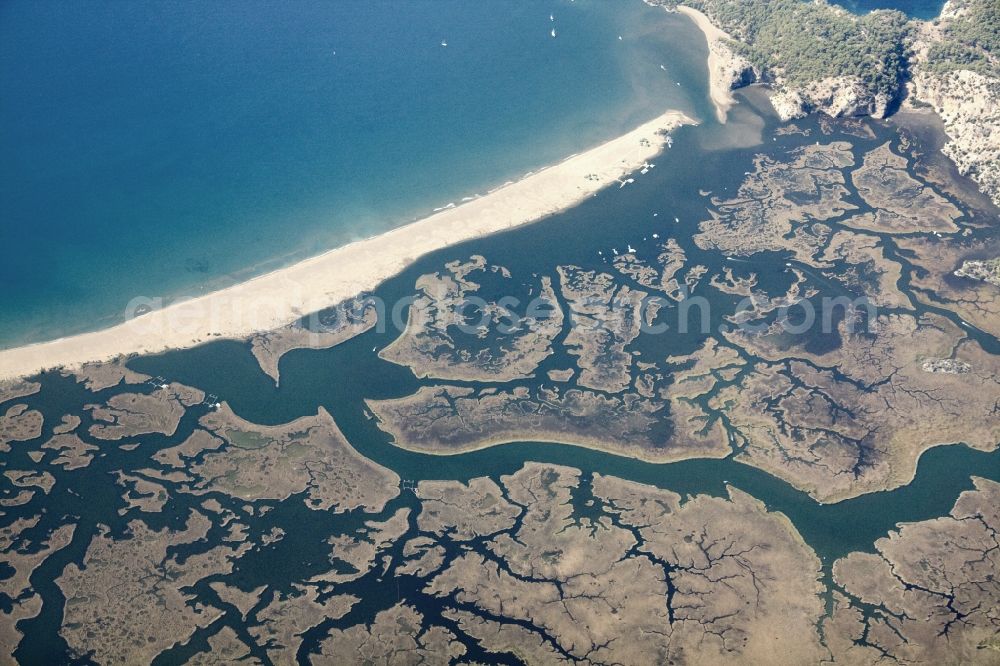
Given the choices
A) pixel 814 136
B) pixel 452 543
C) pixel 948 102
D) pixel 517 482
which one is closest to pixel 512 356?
pixel 517 482

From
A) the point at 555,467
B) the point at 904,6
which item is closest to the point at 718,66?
the point at 904,6

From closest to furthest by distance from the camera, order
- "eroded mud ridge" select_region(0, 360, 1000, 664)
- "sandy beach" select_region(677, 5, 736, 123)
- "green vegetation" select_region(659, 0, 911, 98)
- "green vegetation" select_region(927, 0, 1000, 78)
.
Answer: "eroded mud ridge" select_region(0, 360, 1000, 664)
"green vegetation" select_region(927, 0, 1000, 78)
"green vegetation" select_region(659, 0, 911, 98)
"sandy beach" select_region(677, 5, 736, 123)

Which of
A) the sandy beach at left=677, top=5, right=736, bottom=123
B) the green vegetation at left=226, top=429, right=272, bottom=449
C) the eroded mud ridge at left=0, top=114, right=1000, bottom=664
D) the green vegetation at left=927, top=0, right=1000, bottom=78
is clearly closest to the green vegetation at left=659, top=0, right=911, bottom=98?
the sandy beach at left=677, top=5, right=736, bottom=123

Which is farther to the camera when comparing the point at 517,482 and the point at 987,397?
the point at 987,397

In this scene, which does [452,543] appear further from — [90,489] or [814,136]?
[814,136]

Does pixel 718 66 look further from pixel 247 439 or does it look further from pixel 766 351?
pixel 247 439

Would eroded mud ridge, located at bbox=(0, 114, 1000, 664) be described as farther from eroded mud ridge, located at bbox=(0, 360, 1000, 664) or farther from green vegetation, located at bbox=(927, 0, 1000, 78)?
green vegetation, located at bbox=(927, 0, 1000, 78)

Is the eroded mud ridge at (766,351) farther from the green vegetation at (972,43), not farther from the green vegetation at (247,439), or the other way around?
the green vegetation at (972,43)
